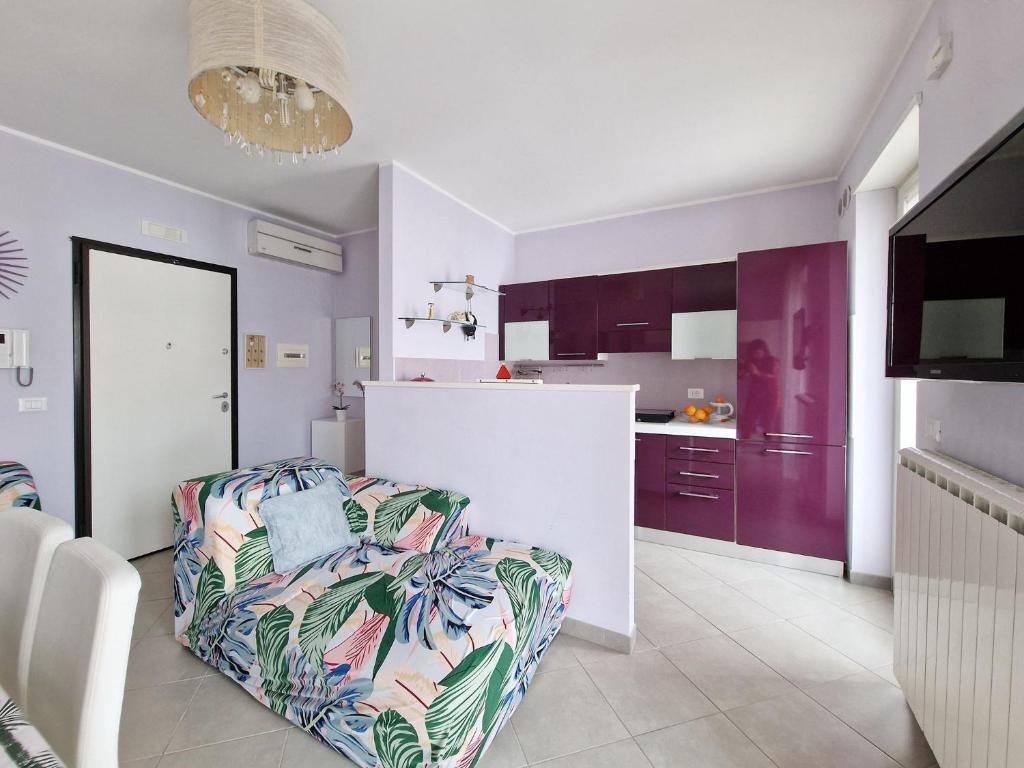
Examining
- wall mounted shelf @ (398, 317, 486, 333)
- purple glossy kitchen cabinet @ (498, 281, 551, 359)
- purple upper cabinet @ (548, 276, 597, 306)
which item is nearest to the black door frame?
wall mounted shelf @ (398, 317, 486, 333)

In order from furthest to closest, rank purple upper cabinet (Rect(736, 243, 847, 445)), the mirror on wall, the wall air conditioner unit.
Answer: the mirror on wall < the wall air conditioner unit < purple upper cabinet (Rect(736, 243, 847, 445))

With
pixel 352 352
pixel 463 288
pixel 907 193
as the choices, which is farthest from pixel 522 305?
pixel 907 193

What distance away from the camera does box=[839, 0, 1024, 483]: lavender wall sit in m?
1.17

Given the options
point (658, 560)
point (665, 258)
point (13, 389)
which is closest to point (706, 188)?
point (665, 258)

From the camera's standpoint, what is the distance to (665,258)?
3875mm

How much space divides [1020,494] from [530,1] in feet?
6.98

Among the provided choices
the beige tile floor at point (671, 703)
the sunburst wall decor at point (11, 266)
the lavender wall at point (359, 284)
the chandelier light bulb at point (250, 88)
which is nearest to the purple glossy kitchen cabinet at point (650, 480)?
the beige tile floor at point (671, 703)

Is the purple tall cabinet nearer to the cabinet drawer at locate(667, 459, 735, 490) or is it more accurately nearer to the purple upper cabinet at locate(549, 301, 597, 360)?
the cabinet drawer at locate(667, 459, 735, 490)

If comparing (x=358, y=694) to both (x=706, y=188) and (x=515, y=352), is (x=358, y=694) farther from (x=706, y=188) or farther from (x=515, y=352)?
(x=706, y=188)

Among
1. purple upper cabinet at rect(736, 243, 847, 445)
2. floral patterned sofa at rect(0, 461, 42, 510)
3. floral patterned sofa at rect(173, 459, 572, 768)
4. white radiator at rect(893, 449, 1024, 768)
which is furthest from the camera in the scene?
purple upper cabinet at rect(736, 243, 847, 445)

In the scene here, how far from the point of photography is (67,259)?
276cm

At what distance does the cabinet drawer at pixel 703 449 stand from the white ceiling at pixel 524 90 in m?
1.90

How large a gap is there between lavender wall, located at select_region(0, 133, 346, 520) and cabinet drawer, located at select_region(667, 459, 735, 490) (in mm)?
3391

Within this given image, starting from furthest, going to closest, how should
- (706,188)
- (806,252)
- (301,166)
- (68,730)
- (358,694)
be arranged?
1. (706,188)
2. (301,166)
3. (806,252)
4. (358,694)
5. (68,730)
